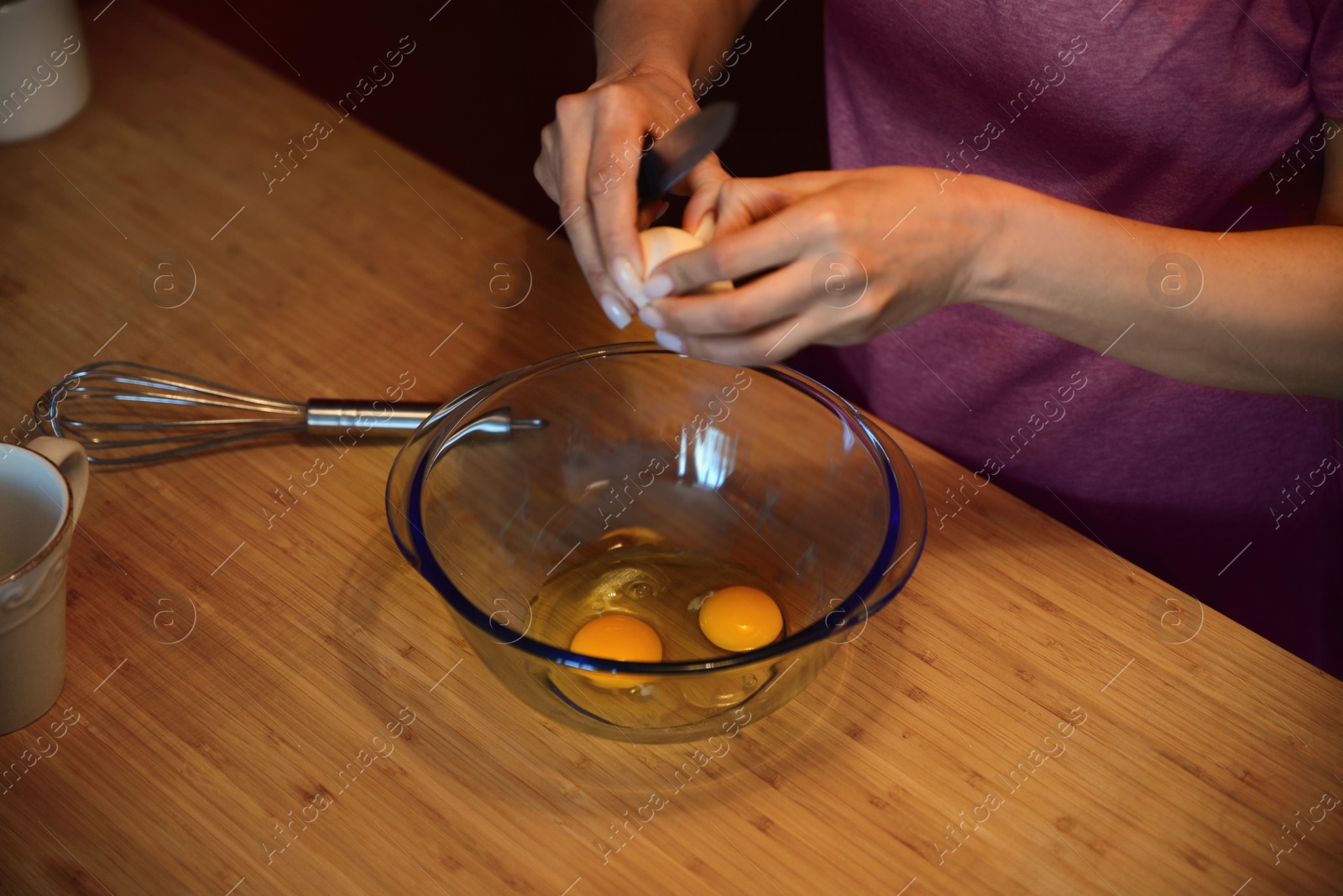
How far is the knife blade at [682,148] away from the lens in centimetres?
64

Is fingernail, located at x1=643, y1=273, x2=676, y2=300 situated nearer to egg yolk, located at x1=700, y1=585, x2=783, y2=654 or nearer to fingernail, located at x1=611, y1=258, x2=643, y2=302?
fingernail, located at x1=611, y1=258, x2=643, y2=302

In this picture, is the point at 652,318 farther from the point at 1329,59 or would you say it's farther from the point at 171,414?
the point at 1329,59

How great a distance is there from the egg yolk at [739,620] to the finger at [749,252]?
244 mm

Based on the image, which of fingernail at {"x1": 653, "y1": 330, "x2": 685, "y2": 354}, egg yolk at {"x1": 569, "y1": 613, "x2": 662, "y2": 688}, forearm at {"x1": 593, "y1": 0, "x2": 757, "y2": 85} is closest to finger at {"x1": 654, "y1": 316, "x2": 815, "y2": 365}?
fingernail at {"x1": 653, "y1": 330, "x2": 685, "y2": 354}

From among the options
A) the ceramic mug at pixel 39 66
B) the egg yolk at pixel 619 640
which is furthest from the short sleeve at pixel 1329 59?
the ceramic mug at pixel 39 66

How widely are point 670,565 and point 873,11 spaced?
1.98 feet

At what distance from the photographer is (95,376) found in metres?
0.89

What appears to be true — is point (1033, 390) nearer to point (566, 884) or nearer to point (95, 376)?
point (566, 884)

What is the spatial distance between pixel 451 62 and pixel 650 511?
173cm

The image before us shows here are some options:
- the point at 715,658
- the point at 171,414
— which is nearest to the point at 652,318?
the point at 715,658

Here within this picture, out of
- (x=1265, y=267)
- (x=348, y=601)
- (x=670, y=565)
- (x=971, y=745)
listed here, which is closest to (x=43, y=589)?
(x=348, y=601)

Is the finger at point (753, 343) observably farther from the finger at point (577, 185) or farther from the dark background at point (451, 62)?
the dark background at point (451, 62)

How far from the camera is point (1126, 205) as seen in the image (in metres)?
1.00

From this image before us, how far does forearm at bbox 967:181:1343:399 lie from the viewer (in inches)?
27.4
